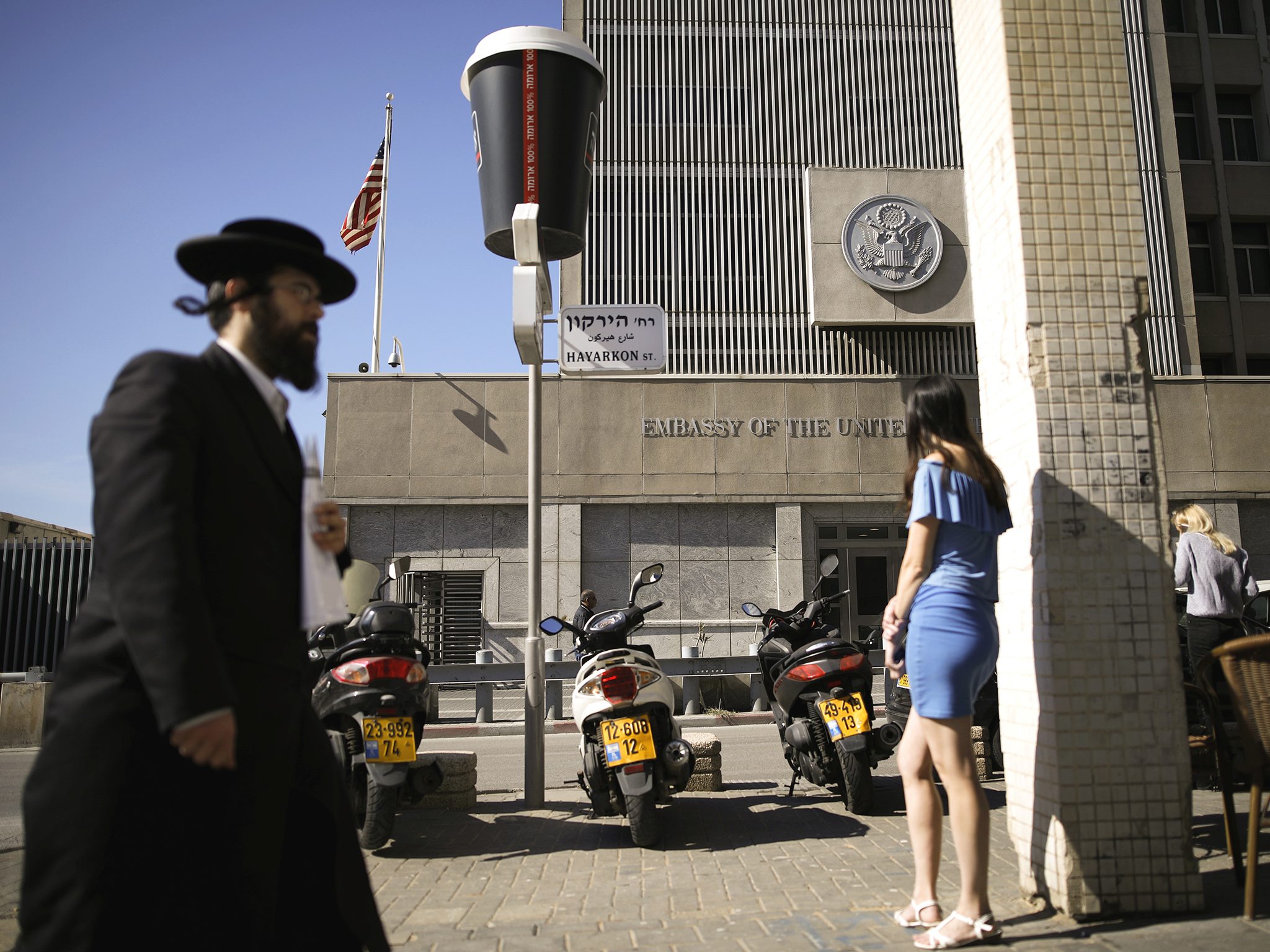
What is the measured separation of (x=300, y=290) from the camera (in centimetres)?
230

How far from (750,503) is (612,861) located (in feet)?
44.1

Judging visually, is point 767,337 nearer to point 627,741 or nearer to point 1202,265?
point 1202,265

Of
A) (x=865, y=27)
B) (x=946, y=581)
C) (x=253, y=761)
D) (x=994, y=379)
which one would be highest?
(x=865, y=27)

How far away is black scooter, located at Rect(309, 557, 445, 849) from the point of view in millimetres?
4895

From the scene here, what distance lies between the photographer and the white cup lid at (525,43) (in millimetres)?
6359

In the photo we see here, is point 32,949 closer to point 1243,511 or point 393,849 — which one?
point 393,849

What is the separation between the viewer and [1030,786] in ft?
12.0

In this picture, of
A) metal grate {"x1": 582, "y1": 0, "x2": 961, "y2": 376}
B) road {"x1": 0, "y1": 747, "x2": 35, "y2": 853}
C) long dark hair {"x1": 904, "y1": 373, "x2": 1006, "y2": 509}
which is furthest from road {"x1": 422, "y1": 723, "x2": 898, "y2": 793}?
metal grate {"x1": 582, "y1": 0, "x2": 961, "y2": 376}

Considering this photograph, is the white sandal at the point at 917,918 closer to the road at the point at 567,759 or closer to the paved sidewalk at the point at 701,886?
the paved sidewalk at the point at 701,886

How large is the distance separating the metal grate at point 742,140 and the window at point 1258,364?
8.41 metres

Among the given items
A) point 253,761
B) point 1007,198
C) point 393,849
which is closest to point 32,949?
point 253,761

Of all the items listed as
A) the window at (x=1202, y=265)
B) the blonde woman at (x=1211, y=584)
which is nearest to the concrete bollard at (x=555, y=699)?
the blonde woman at (x=1211, y=584)

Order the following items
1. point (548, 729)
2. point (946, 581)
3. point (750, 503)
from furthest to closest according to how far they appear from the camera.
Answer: point (750, 503) → point (548, 729) → point (946, 581)

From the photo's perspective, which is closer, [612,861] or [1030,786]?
[1030,786]
